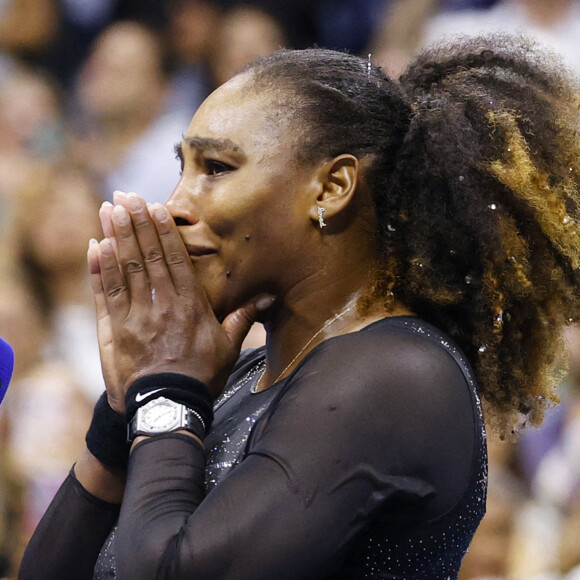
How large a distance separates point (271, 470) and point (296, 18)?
101 inches

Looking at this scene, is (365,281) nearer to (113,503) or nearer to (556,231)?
(556,231)

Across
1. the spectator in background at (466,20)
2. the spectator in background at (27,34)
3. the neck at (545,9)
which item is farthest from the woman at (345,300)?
the spectator in background at (27,34)

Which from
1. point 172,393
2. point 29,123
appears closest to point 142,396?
point 172,393

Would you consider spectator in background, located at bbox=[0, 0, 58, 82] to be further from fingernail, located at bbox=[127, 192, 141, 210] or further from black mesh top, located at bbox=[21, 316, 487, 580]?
black mesh top, located at bbox=[21, 316, 487, 580]

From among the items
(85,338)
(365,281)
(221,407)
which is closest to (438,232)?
(365,281)

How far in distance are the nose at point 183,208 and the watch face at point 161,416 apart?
284 mm

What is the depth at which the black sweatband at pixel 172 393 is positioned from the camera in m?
1.23

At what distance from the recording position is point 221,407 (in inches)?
60.1

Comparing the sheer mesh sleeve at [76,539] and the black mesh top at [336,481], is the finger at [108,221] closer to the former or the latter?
the black mesh top at [336,481]

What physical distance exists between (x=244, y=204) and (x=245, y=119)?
0.13 m

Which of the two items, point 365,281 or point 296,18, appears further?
point 296,18

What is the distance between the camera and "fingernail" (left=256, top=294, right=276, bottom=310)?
4.70 ft

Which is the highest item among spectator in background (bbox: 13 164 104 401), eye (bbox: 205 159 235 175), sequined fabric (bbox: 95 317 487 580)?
spectator in background (bbox: 13 164 104 401)

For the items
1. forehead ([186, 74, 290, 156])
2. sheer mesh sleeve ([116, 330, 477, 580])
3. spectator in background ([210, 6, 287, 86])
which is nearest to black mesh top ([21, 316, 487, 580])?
sheer mesh sleeve ([116, 330, 477, 580])
